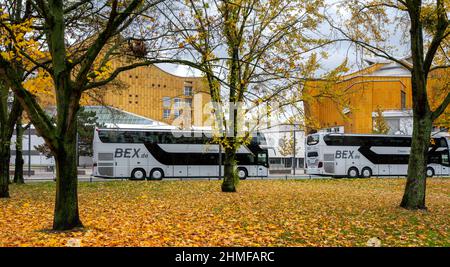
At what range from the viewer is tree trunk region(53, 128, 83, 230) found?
8656 millimetres

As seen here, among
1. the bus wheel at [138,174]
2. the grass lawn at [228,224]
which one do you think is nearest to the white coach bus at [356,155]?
the bus wheel at [138,174]

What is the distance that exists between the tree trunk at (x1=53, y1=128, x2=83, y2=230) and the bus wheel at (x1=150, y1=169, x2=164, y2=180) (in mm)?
23825

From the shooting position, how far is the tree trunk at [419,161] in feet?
43.0

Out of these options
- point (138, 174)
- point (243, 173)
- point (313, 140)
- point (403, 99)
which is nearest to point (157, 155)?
point (138, 174)

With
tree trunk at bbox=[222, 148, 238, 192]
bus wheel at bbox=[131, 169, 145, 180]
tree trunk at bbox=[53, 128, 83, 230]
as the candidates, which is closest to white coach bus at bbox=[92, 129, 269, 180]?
bus wheel at bbox=[131, 169, 145, 180]

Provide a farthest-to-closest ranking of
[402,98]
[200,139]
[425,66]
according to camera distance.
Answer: [402,98], [200,139], [425,66]

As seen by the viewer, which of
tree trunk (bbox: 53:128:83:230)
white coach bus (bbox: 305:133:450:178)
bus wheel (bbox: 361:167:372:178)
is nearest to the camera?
tree trunk (bbox: 53:128:83:230)

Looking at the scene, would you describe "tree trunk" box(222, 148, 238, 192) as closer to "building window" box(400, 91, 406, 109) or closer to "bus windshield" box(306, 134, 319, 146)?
"bus windshield" box(306, 134, 319, 146)

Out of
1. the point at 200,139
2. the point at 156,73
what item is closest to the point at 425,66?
the point at 200,139

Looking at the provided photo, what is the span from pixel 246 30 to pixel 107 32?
11.2 meters

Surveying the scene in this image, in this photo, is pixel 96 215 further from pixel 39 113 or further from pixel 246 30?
pixel 246 30

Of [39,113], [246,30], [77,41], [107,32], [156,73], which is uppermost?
[156,73]

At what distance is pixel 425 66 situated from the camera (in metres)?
13.5

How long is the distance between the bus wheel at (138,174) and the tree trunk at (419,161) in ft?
73.9
